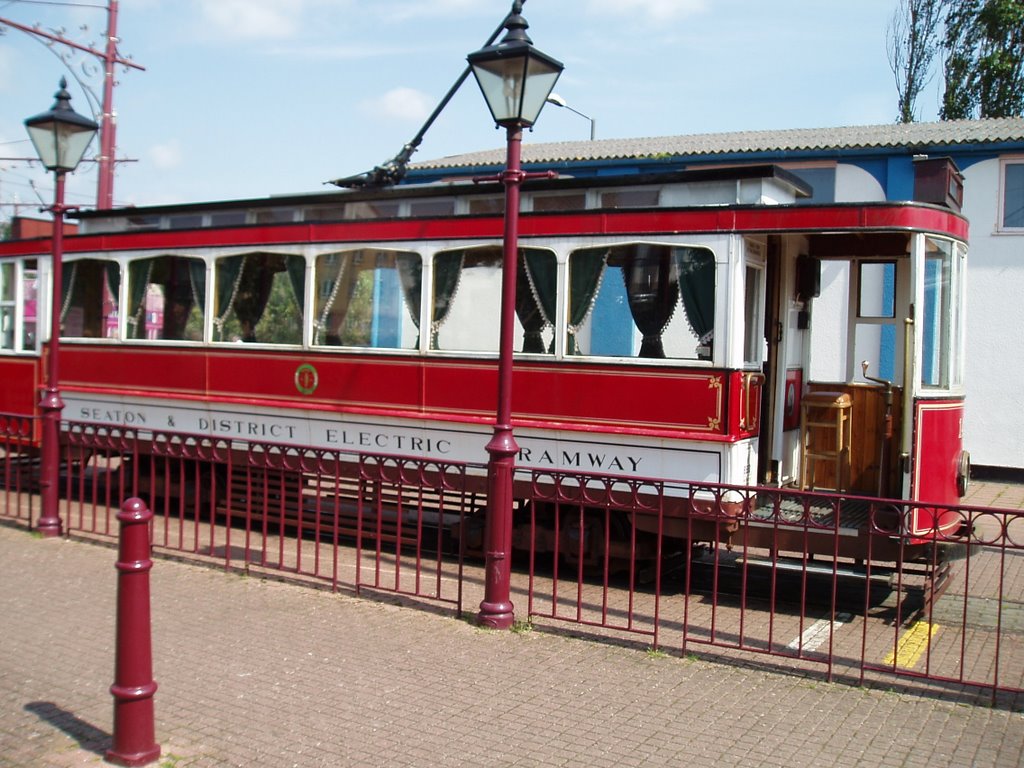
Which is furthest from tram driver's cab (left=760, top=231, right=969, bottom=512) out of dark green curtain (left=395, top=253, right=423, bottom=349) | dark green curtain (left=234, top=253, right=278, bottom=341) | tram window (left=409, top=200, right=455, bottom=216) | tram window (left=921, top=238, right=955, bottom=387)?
dark green curtain (left=234, top=253, right=278, bottom=341)

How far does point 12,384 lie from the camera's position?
1292 centimetres

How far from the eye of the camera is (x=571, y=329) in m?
8.79

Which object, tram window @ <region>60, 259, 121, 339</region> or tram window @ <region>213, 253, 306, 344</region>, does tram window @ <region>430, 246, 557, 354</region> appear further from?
tram window @ <region>60, 259, 121, 339</region>

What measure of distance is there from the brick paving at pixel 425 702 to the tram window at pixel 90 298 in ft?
18.0

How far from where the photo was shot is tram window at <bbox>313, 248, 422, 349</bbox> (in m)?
9.79

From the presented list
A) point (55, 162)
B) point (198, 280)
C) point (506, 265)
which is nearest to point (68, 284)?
point (198, 280)

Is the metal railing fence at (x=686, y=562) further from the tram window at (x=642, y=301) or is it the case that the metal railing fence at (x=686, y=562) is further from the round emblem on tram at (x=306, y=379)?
the tram window at (x=642, y=301)

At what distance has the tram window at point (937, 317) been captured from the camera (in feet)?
25.9

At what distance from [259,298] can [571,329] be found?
3.73m

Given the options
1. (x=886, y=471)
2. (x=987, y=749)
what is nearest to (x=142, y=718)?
(x=987, y=749)

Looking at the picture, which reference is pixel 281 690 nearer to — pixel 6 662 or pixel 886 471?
pixel 6 662

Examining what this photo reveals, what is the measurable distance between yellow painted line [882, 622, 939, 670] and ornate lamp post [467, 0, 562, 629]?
A: 2432 mm

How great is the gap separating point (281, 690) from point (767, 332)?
542cm

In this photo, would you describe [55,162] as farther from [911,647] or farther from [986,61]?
[986,61]
